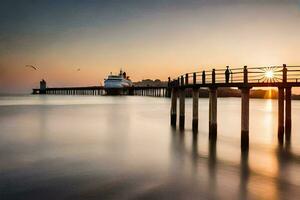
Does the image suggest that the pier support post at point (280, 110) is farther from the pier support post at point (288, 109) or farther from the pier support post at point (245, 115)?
the pier support post at point (245, 115)

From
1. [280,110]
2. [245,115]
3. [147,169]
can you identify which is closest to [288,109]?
[280,110]

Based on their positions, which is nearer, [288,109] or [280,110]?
[280,110]

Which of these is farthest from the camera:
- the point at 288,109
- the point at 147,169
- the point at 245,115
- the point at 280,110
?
the point at 288,109

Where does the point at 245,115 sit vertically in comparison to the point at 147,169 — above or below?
above

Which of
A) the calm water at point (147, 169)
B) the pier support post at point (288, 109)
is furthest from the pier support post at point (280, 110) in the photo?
the calm water at point (147, 169)

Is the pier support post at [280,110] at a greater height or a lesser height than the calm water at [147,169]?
greater

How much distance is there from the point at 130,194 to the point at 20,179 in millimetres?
5525

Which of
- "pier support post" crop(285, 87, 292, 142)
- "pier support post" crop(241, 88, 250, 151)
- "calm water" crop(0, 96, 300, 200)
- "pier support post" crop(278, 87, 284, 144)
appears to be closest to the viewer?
"calm water" crop(0, 96, 300, 200)

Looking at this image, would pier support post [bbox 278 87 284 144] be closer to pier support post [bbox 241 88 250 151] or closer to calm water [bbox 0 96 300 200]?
calm water [bbox 0 96 300 200]

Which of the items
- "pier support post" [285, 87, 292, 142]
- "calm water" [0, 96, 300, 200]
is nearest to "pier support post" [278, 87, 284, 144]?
"pier support post" [285, 87, 292, 142]

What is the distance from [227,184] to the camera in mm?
14617

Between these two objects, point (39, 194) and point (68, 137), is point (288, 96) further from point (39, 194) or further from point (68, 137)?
point (39, 194)

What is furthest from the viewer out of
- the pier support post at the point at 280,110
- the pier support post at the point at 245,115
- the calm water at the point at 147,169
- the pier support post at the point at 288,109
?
the pier support post at the point at 288,109

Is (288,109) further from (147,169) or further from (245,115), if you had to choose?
(147,169)
